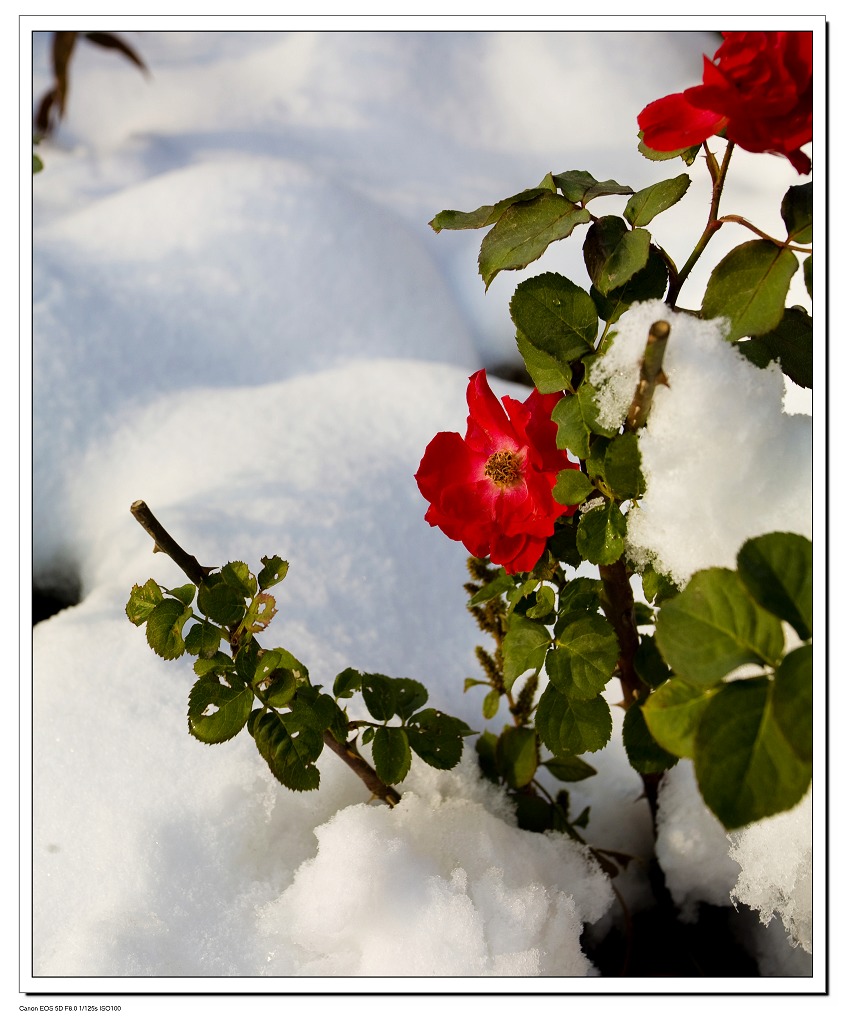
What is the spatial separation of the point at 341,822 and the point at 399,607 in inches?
9.8

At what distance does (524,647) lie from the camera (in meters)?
0.47

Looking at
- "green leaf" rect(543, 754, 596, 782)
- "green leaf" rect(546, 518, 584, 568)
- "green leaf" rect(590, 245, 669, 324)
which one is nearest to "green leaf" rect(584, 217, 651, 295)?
"green leaf" rect(590, 245, 669, 324)

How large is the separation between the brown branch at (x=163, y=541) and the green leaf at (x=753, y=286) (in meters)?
0.28

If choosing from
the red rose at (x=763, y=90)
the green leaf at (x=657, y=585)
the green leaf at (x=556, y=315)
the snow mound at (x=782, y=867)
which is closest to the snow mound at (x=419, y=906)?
the snow mound at (x=782, y=867)

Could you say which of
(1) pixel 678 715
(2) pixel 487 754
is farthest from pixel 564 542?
(2) pixel 487 754

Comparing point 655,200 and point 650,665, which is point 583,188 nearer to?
point 655,200

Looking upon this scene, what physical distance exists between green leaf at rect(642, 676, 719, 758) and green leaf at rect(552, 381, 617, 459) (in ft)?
0.38

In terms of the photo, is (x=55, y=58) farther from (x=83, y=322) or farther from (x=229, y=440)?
(x=229, y=440)

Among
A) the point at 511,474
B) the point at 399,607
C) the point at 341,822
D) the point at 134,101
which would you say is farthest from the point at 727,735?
the point at 134,101

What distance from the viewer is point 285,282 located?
101 cm

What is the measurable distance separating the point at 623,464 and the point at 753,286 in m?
0.09

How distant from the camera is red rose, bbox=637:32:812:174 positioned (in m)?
0.31

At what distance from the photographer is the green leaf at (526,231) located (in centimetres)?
37

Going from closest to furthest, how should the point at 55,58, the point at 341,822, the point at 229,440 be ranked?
the point at 341,822, the point at 229,440, the point at 55,58
